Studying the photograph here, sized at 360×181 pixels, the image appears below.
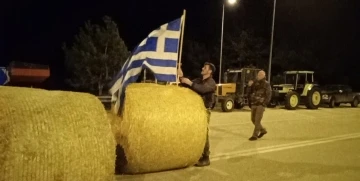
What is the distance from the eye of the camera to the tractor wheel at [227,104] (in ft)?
71.5

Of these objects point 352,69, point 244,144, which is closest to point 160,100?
point 244,144

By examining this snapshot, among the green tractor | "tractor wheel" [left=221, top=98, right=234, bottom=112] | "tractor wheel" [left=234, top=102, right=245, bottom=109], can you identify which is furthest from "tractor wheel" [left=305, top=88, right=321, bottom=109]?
"tractor wheel" [left=221, top=98, right=234, bottom=112]

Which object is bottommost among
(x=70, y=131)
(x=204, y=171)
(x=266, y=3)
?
(x=204, y=171)

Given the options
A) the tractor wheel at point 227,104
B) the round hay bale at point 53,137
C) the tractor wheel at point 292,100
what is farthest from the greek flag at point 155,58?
the tractor wheel at point 292,100

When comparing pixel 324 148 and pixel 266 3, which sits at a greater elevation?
pixel 266 3

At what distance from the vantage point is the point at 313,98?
83.1 ft

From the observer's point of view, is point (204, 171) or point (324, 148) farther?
point (324, 148)

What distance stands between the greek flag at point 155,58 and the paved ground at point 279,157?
1.55 m

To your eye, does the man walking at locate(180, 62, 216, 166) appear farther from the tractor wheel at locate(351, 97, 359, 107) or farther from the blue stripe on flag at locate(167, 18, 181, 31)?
the tractor wheel at locate(351, 97, 359, 107)

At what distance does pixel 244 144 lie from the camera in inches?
408

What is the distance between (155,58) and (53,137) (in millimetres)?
2949

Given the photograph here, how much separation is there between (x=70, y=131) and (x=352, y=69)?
40.3 meters

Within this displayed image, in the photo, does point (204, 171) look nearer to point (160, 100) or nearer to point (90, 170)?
point (160, 100)

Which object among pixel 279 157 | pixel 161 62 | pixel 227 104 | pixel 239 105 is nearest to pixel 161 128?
pixel 161 62
